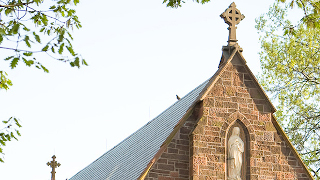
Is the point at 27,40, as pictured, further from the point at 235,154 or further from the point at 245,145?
the point at 245,145

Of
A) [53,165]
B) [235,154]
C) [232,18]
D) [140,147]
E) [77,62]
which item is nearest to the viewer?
[77,62]

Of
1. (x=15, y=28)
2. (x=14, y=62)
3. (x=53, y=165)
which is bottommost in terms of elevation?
(x=14, y=62)

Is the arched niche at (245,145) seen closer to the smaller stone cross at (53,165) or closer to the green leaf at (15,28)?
the green leaf at (15,28)

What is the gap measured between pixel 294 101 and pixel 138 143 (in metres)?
9.41

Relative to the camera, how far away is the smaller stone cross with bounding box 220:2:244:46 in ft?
78.9

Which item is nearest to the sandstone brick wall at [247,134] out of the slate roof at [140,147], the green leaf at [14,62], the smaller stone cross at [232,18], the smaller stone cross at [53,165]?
the slate roof at [140,147]

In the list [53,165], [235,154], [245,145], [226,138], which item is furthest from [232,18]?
[53,165]

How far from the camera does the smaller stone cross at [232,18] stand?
2406cm

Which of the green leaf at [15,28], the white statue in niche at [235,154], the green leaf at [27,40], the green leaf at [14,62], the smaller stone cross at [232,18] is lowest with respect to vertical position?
the white statue in niche at [235,154]

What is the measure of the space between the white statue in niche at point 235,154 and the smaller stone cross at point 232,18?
2878 mm

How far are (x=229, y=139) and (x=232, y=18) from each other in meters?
3.77

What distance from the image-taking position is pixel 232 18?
79.4 feet

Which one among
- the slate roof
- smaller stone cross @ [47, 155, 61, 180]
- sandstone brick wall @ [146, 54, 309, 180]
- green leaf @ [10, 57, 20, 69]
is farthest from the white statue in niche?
smaller stone cross @ [47, 155, 61, 180]

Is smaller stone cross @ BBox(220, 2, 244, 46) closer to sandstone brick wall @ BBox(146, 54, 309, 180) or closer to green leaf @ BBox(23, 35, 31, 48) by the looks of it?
sandstone brick wall @ BBox(146, 54, 309, 180)
